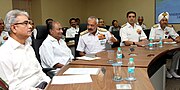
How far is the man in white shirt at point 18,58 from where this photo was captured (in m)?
1.71

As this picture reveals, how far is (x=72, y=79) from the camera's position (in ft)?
5.91

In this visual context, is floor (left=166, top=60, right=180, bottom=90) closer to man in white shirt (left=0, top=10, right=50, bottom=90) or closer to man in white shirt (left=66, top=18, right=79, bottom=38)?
man in white shirt (left=0, top=10, right=50, bottom=90)

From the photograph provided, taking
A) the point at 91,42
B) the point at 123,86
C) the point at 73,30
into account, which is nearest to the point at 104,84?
the point at 123,86

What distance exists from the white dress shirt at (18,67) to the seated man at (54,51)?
0.83 metres

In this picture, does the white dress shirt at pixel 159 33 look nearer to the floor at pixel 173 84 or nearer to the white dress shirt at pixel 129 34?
the white dress shirt at pixel 129 34

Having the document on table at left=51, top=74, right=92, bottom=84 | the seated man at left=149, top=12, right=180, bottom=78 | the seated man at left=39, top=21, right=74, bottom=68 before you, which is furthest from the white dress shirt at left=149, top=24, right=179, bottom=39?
the document on table at left=51, top=74, right=92, bottom=84

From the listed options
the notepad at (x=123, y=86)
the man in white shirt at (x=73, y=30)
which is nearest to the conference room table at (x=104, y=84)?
the notepad at (x=123, y=86)

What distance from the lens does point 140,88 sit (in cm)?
153

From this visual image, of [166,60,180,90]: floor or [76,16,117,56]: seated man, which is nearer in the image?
[76,16,117,56]: seated man

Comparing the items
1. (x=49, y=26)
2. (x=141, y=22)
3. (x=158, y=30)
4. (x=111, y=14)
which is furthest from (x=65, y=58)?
(x=111, y=14)

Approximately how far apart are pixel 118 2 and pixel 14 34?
6816 millimetres

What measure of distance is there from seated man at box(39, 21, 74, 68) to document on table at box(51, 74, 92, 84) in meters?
1.05

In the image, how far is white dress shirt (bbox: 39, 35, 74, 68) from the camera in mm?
2912

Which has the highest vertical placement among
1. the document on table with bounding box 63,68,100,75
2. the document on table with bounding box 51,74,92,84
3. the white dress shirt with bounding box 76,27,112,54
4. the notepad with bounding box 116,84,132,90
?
the white dress shirt with bounding box 76,27,112,54
